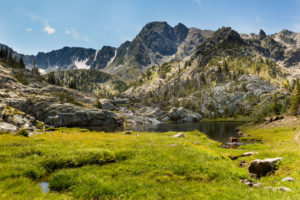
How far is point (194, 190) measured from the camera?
11.6 m

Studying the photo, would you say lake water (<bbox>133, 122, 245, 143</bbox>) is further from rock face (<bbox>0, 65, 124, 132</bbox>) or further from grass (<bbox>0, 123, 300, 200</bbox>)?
grass (<bbox>0, 123, 300, 200</bbox>)

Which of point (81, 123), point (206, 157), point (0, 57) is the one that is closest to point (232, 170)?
point (206, 157)

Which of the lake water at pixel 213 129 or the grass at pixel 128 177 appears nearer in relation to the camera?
the grass at pixel 128 177

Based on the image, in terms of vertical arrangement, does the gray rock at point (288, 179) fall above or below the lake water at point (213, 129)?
above

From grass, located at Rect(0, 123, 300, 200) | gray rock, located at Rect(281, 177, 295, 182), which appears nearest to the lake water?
grass, located at Rect(0, 123, 300, 200)

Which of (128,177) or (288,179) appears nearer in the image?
(288,179)

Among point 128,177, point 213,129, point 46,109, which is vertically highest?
point 46,109

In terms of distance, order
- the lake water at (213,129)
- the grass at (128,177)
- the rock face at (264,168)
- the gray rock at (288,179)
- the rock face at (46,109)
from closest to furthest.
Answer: the grass at (128,177) < the gray rock at (288,179) < the rock face at (264,168) < the lake water at (213,129) < the rock face at (46,109)

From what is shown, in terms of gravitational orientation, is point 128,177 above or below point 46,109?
below

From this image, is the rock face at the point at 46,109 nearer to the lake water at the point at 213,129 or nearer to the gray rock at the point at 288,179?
the lake water at the point at 213,129

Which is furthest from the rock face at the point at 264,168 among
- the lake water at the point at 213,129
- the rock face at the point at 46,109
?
the rock face at the point at 46,109

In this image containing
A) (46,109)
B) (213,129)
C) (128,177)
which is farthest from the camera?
(46,109)

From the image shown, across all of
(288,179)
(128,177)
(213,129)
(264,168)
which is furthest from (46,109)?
(288,179)

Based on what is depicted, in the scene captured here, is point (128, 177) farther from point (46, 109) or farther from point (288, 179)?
point (46, 109)
